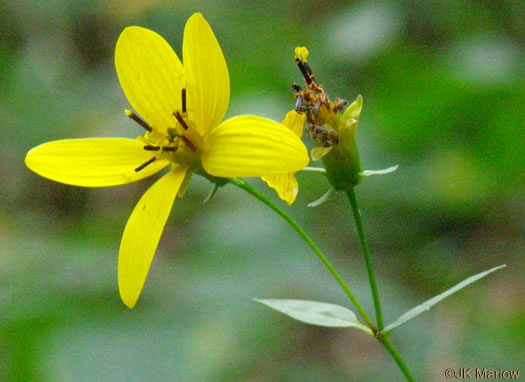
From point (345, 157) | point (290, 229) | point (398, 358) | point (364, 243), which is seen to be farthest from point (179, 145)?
point (290, 229)

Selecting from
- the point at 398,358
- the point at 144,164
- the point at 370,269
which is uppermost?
the point at 144,164

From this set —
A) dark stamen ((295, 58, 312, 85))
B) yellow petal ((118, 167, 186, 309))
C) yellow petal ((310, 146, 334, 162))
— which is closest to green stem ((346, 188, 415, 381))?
yellow petal ((310, 146, 334, 162))

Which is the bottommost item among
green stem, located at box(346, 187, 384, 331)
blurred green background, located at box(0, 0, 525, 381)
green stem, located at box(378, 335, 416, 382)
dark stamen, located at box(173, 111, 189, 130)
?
blurred green background, located at box(0, 0, 525, 381)

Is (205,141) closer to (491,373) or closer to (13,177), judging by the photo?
(491,373)

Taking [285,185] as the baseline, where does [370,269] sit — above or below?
below

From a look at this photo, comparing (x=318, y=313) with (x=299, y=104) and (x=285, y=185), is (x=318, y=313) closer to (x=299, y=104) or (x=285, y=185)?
(x=285, y=185)

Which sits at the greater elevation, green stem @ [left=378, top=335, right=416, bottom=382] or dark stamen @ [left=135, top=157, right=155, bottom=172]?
dark stamen @ [left=135, top=157, right=155, bottom=172]

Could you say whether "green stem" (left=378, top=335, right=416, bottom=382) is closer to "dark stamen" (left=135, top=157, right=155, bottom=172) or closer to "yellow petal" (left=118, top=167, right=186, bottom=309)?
"yellow petal" (left=118, top=167, right=186, bottom=309)
